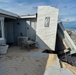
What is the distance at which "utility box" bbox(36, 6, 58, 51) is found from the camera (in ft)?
37.4

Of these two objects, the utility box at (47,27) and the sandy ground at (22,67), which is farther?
the utility box at (47,27)

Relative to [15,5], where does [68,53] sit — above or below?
below

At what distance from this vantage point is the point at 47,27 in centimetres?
1159

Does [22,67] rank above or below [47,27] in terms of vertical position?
below

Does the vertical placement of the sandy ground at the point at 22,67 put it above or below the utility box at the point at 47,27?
below

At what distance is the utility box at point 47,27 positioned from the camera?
37.4 feet

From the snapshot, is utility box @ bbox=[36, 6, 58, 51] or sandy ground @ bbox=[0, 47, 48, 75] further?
utility box @ bbox=[36, 6, 58, 51]

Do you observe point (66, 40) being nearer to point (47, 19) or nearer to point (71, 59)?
point (71, 59)

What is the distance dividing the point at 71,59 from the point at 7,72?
626 centimetres

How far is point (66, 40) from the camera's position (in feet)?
37.8

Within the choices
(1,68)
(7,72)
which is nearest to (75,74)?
(7,72)

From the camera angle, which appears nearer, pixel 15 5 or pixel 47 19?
pixel 47 19

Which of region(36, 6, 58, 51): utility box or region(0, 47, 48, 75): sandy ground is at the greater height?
region(36, 6, 58, 51): utility box

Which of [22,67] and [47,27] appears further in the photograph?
[47,27]
